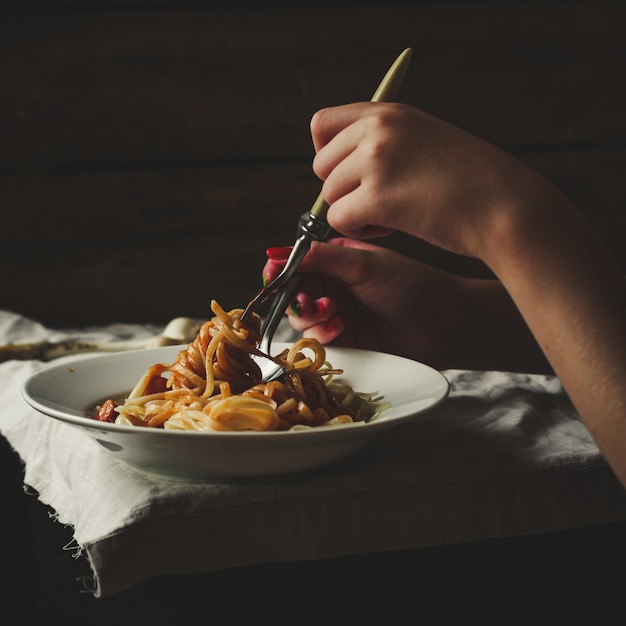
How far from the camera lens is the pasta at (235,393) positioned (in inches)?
29.0

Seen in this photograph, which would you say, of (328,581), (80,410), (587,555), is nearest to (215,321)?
(80,410)

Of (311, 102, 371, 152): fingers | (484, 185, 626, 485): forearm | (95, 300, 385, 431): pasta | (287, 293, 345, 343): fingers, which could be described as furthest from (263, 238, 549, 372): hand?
(484, 185, 626, 485): forearm

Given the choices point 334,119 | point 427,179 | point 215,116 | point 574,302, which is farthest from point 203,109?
point 574,302

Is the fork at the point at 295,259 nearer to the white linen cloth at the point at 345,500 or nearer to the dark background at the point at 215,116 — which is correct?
the white linen cloth at the point at 345,500

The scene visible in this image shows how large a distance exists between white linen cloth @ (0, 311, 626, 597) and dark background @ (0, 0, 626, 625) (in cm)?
138

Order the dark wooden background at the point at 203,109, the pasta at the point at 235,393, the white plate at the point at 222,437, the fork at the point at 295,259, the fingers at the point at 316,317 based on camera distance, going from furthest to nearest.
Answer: the dark wooden background at the point at 203,109 < the fingers at the point at 316,317 < the fork at the point at 295,259 < the pasta at the point at 235,393 < the white plate at the point at 222,437

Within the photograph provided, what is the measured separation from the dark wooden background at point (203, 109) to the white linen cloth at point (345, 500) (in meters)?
1.37

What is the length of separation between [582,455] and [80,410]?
0.49m

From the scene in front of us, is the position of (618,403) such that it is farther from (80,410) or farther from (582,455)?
(80,410)

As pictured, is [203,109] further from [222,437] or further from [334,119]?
[222,437]

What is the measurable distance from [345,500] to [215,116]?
1635mm

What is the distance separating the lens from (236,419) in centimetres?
73

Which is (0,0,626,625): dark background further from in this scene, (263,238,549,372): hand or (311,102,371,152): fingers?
(311,102,371,152): fingers

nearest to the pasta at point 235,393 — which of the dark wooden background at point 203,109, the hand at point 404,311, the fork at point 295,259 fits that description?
the fork at point 295,259
